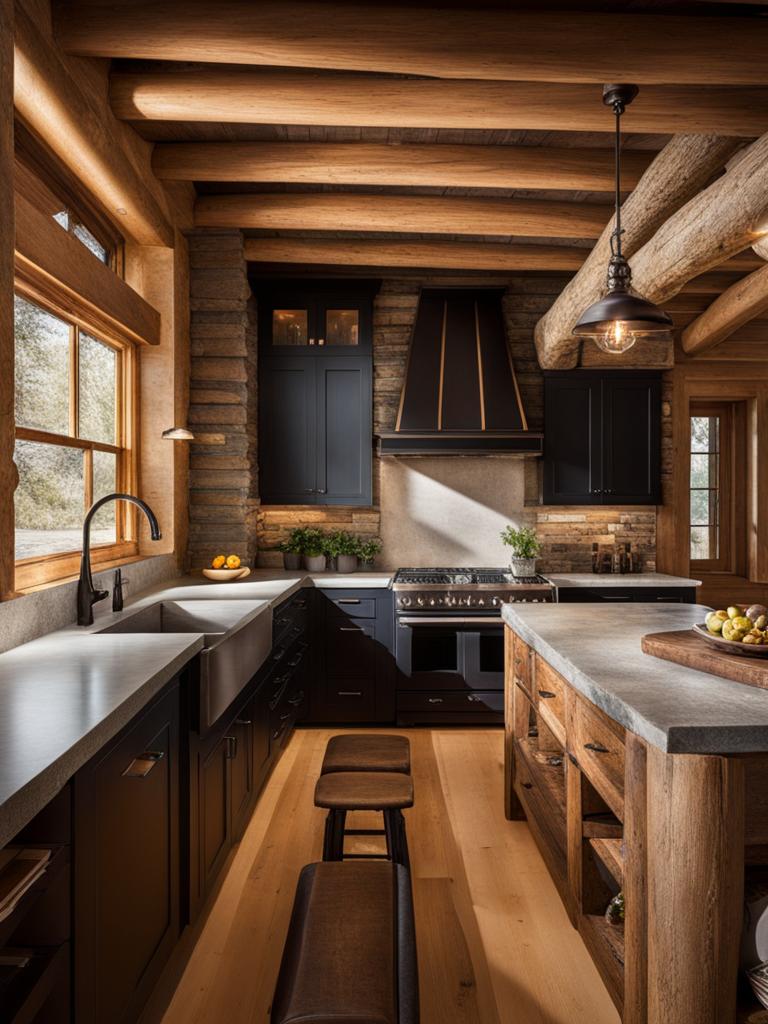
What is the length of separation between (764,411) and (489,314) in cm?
267

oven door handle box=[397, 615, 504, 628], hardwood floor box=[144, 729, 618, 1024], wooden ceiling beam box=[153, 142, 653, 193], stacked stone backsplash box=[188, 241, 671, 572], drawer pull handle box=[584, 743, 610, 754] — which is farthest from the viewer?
stacked stone backsplash box=[188, 241, 671, 572]

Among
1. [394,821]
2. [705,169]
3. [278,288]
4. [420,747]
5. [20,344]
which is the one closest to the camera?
[394,821]

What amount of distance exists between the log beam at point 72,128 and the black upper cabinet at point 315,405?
1.41 m

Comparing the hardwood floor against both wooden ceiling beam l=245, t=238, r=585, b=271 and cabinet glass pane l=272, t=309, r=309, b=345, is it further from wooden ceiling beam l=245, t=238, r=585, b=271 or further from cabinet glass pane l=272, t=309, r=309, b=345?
wooden ceiling beam l=245, t=238, r=585, b=271

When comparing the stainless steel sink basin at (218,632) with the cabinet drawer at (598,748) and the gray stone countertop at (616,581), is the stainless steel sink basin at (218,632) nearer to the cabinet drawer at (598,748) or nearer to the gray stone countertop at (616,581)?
the cabinet drawer at (598,748)

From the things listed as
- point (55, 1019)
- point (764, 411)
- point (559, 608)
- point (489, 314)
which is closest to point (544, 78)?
point (559, 608)

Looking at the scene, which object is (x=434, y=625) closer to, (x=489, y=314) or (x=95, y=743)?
(x=489, y=314)

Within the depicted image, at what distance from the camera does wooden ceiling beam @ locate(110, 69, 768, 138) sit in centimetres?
284

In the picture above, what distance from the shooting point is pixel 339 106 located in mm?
2984

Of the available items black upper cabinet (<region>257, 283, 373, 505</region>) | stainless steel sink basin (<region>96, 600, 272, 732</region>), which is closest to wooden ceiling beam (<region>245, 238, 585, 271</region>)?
black upper cabinet (<region>257, 283, 373, 505</region>)

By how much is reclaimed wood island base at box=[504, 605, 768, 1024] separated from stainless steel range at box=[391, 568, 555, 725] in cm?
237

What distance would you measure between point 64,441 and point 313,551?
220cm

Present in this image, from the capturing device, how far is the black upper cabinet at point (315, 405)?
503cm

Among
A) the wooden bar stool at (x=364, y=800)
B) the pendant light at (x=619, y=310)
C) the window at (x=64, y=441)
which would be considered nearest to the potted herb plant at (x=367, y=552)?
the window at (x=64, y=441)
